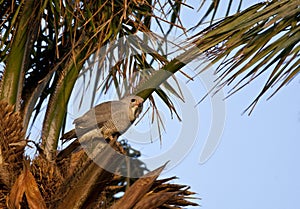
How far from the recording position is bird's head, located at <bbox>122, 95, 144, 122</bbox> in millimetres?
4601

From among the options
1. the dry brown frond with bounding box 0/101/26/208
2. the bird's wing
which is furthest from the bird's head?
the dry brown frond with bounding box 0/101/26/208

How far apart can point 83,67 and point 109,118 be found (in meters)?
0.42

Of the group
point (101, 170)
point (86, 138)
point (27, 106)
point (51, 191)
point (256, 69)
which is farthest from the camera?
point (27, 106)

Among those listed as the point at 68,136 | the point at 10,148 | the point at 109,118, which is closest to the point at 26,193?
the point at 10,148

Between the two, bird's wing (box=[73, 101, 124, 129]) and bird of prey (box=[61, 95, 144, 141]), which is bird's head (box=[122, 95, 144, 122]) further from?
bird's wing (box=[73, 101, 124, 129])

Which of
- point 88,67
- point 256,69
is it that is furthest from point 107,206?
point 256,69

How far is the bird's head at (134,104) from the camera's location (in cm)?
460

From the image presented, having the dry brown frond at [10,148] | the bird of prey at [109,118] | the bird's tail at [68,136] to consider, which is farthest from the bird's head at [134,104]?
the dry brown frond at [10,148]

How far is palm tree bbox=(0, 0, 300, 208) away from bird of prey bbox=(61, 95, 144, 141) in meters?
0.13

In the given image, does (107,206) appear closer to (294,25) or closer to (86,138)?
(86,138)

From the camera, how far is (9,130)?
173 inches

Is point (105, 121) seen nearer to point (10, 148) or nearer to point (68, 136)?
point (68, 136)

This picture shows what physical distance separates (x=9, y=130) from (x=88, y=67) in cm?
82

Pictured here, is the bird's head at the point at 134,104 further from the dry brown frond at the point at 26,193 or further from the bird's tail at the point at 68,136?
the dry brown frond at the point at 26,193
